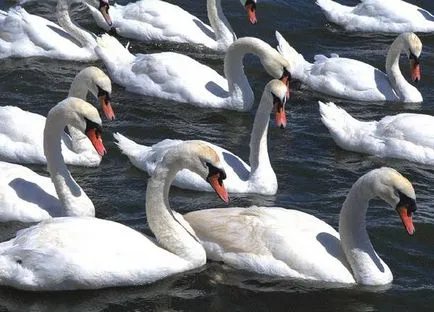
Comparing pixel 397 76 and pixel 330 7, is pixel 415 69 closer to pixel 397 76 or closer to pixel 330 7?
pixel 397 76

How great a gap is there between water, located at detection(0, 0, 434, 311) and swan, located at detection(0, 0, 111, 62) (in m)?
0.19

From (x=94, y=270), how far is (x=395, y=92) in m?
8.92

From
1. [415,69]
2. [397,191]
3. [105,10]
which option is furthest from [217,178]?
[105,10]

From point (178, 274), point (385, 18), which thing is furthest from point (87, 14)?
point (178, 274)

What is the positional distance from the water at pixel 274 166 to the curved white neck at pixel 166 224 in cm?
27

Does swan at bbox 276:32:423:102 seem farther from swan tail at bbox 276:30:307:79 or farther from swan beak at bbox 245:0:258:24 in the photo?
swan beak at bbox 245:0:258:24

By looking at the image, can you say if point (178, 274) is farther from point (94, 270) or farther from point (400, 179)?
point (400, 179)

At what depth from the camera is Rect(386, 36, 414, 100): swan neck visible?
2095 cm

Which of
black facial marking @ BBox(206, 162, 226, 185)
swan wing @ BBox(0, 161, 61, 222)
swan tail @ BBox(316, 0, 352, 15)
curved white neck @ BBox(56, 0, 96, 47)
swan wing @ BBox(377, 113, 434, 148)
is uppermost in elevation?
black facial marking @ BBox(206, 162, 226, 185)

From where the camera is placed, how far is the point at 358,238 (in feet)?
46.2

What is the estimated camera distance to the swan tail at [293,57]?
21.5 metres

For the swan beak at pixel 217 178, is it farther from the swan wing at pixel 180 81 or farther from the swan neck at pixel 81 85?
the swan wing at pixel 180 81

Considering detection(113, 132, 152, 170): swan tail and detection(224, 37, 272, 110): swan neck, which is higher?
detection(224, 37, 272, 110): swan neck

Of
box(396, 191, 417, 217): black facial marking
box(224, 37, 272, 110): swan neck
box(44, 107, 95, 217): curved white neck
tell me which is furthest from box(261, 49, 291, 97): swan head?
box(396, 191, 417, 217): black facial marking
